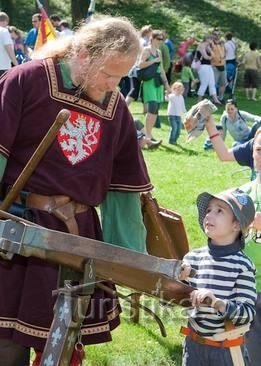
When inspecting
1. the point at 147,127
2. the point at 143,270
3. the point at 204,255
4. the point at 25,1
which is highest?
the point at 143,270

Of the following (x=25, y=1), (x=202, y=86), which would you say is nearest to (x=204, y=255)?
(x=202, y=86)

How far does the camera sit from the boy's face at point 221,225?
3316 millimetres

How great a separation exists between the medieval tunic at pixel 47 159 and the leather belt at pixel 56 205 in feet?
0.08

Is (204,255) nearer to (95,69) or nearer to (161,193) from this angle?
(95,69)

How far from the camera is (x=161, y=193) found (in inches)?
347

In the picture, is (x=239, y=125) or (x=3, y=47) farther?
(x=3, y=47)

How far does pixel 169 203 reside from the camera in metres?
8.35

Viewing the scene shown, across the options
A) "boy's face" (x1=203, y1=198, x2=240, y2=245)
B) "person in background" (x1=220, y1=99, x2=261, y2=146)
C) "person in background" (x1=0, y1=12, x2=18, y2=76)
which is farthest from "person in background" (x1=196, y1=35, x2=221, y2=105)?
"boy's face" (x1=203, y1=198, x2=240, y2=245)

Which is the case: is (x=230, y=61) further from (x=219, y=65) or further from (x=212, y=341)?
(x=212, y=341)

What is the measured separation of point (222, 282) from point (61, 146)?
2.77 feet

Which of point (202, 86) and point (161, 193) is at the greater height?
point (161, 193)

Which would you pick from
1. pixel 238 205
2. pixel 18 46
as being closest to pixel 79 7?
pixel 18 46

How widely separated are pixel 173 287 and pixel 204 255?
2.46 ft

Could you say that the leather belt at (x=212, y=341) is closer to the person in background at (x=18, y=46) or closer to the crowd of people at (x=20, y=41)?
the crowd of people at (x=20, y=41)
